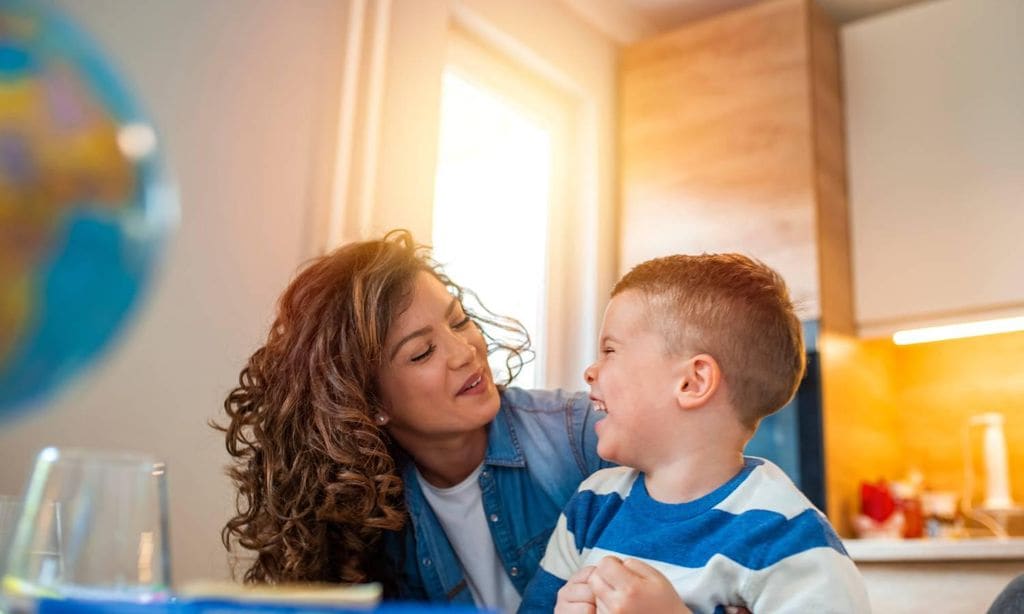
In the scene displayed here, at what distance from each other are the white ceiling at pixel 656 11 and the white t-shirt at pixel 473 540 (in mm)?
2082

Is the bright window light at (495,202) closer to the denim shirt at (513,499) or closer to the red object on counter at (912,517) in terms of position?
the red object on counter at (912,517)

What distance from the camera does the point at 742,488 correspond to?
1.06m

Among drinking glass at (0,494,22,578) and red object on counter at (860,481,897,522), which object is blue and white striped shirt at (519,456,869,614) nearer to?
drinking glass at (0,494,22,578)

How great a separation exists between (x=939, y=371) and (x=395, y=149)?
73.1 inches

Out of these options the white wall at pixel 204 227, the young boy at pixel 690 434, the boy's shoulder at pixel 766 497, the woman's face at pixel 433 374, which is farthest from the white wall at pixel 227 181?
the boy's shoulder at pixel 766 497

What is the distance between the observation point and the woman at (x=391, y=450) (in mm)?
1393

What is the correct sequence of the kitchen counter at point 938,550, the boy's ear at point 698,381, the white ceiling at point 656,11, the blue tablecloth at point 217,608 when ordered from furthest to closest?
the white ceiling at point 656,11 → the kitchen counter at point 938,550 → the boy's ear at point 698,381 → the blue tablecloth at point 217,608

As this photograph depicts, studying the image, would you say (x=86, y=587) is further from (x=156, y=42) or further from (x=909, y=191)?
(x=909, y=191)

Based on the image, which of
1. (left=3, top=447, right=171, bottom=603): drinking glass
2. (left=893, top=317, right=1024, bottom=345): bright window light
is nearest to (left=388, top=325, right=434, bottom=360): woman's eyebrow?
(left=3, top=447, right=171, bottom=603): drinking glass

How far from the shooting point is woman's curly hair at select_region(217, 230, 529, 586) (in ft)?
4.51

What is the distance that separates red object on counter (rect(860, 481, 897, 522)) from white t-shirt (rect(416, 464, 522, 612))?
5.10 feet

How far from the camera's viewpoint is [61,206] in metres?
1.70

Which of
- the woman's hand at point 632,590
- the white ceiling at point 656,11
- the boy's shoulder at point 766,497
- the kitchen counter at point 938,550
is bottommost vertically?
the kitchen counter at point 938,550

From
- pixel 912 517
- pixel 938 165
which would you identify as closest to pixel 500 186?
pixel 938 165
